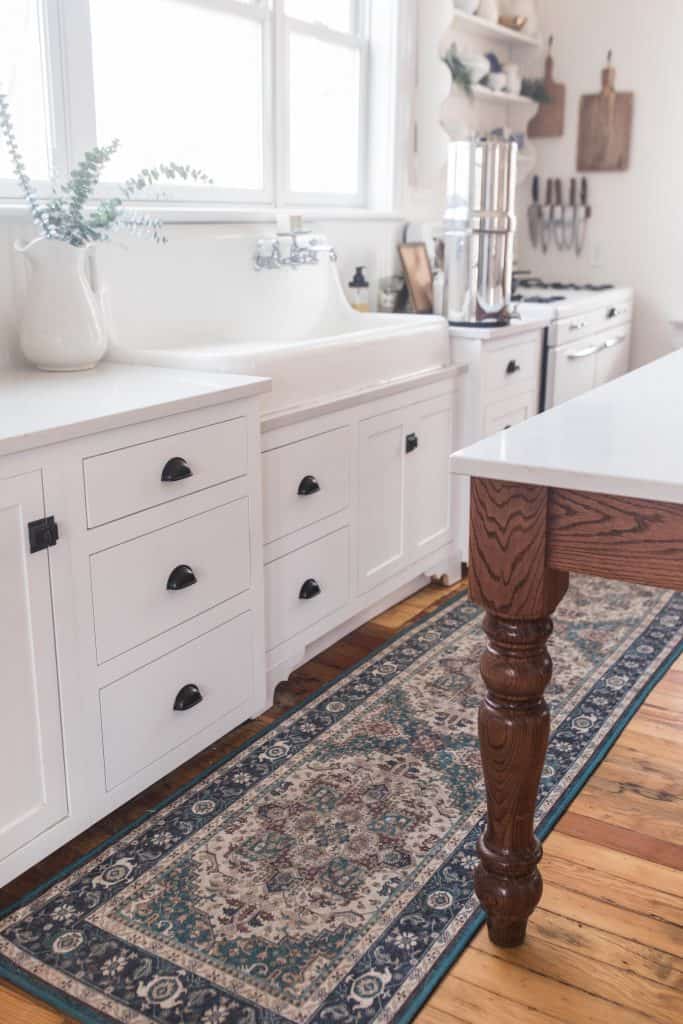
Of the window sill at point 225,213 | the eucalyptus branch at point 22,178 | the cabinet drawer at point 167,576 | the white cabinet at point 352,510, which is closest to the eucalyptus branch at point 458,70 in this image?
the window sill at point 225,213

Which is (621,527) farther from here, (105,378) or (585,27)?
(585,27)

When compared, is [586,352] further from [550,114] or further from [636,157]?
[550,114]

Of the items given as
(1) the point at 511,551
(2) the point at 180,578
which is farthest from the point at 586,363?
Result: (1) the point at 511,551

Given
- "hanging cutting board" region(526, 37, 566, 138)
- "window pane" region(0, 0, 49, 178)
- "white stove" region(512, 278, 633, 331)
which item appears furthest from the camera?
"hanging cutting board" region(526, 37, 566, 138)

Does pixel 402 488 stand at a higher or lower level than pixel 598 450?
lower

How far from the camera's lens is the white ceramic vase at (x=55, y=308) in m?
2.25

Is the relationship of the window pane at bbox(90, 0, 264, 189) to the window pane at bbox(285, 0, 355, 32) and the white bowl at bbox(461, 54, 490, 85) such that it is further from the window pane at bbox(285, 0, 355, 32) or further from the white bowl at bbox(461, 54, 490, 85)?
the white bowl at bbox(461, 54, 490, 85)

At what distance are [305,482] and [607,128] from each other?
3150mm

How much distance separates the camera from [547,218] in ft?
16.5

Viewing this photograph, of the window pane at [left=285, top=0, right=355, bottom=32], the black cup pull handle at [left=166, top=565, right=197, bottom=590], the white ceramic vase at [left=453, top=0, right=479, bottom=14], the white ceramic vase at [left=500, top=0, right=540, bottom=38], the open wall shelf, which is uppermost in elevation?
the white ceramic vase at [left=500, top=0, right=540, bottom=38]

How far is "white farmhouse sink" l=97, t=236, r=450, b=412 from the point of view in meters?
2.47

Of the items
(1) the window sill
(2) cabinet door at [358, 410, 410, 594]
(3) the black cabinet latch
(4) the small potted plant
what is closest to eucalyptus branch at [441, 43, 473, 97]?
(1) the window sill

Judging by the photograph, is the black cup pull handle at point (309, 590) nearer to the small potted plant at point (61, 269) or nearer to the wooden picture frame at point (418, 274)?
the small potted plant at point (61, 269)

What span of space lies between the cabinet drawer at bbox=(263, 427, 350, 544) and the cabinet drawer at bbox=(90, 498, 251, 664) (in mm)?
185
